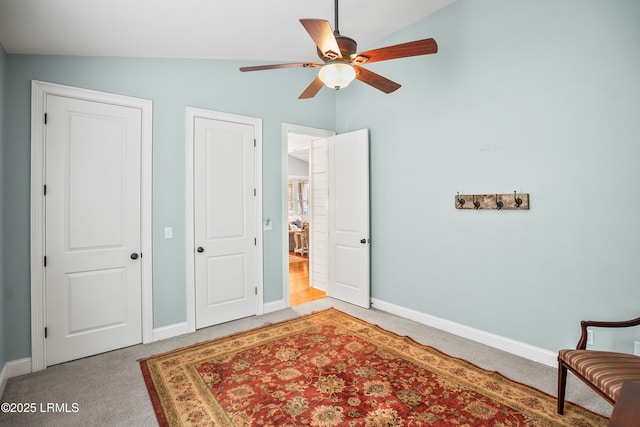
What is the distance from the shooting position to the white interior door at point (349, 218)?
4.07m

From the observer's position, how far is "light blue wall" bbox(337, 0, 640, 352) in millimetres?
2299

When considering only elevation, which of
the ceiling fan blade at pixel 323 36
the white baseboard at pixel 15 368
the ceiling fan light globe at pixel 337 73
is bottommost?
the white baseboard at pixel 15 368

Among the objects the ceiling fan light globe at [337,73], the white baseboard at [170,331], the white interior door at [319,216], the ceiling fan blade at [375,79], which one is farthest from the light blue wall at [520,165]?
the white baseboard at [170,331]

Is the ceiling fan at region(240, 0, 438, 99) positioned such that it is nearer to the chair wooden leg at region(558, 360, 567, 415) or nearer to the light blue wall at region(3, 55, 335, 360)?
the light blue wall at region(3, 55, 335, 360)

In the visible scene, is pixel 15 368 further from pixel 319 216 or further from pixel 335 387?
pixel 319 216

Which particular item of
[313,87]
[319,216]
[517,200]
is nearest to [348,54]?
[313,87]

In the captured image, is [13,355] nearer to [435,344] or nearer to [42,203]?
[42,203]

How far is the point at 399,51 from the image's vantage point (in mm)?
2070

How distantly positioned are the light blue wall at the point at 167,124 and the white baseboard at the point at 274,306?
57mm

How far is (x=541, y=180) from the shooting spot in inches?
104

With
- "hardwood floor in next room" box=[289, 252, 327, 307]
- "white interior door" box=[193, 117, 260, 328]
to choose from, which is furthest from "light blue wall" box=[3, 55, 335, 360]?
"hardwood floor in next room" box=[289, 252, 327, 307]

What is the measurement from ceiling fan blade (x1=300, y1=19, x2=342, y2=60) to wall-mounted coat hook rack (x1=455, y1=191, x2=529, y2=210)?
1907 mm

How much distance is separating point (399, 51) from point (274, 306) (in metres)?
3.13

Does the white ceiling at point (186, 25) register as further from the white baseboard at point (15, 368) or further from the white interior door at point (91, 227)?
the white baseboard at point (15, 368)
